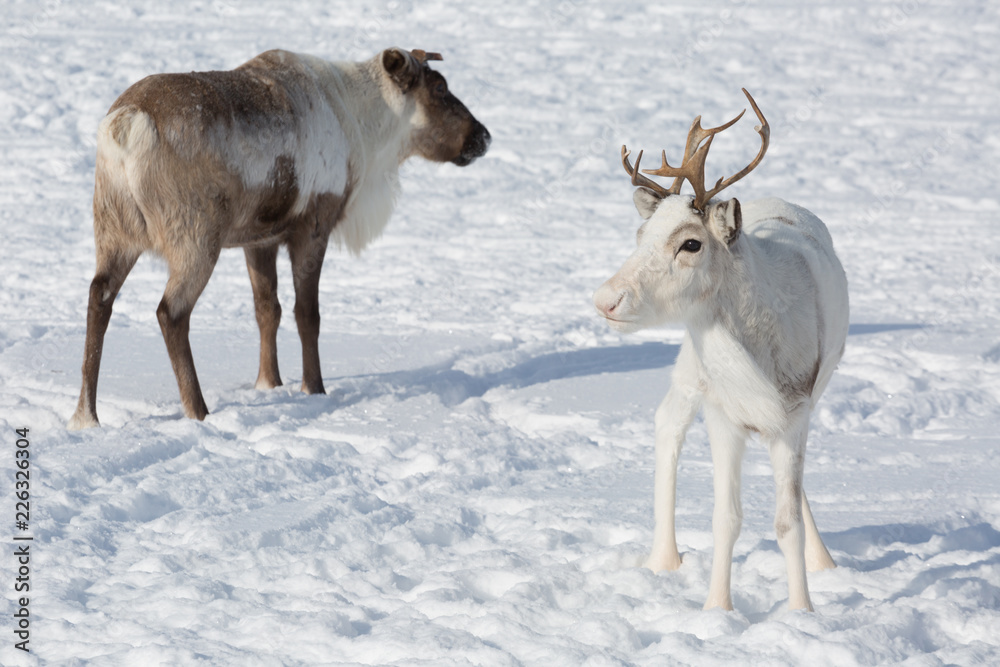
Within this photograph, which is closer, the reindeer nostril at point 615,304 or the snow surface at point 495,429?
the reindeer nostril at point 615,304

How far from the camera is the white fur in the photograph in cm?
284

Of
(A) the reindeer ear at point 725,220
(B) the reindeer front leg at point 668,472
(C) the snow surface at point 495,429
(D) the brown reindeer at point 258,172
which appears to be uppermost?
(A) the reindeer ear at point 725,220

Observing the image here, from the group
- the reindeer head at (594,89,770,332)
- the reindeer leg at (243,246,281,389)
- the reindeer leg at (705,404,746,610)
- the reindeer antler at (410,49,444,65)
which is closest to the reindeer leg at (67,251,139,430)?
the reindeer leg at (243,246,281,389)

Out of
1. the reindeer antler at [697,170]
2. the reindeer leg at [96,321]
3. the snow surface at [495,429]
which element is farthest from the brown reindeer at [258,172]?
the reindeer antler at [697,170]

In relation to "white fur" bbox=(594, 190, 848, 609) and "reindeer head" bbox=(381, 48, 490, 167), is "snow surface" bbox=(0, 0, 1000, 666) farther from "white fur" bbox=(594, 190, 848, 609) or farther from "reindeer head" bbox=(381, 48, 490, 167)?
"reindeer head" bbox=(381, 48, 490, 167)

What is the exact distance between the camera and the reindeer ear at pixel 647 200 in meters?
2.98

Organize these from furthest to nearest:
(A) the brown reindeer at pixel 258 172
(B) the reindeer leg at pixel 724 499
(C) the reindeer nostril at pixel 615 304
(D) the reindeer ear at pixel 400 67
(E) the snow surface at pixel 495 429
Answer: (D) the reindeer ear at pixel 400 67 < (A) the brown reindeer at pixel 258 172 < (B) the reindeer leg at pixel 724 499 < (E) the snow surface at pixel 495 429 < (C) the reindeer nostril at pixel 615 304

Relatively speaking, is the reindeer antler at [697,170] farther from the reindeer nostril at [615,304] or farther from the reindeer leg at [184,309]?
the reindeer leg at [184,309]

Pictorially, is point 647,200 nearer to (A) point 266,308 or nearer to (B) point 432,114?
(A) point 266,308

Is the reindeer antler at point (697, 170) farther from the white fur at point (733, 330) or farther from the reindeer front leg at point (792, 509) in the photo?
the reindeer front leg at point (792, 509)

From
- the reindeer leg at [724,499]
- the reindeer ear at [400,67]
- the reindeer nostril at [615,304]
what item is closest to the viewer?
the reindeer nostril at [615,304]

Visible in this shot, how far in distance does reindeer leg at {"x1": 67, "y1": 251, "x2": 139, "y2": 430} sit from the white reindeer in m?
2.71

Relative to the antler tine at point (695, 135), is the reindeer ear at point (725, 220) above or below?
below

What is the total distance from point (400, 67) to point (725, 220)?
3358 millimetres
